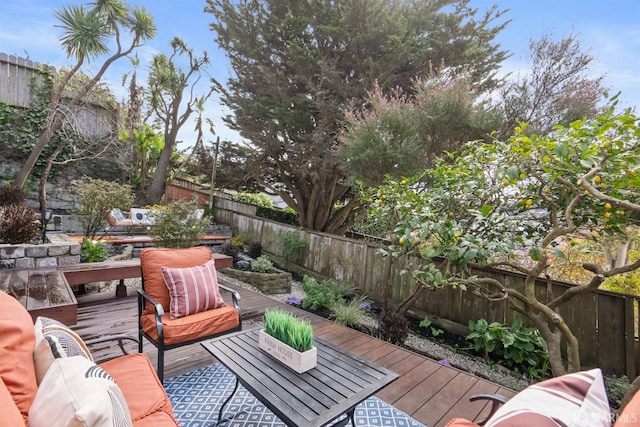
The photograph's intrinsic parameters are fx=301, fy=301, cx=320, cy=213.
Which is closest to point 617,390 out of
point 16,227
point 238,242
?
point 16,227

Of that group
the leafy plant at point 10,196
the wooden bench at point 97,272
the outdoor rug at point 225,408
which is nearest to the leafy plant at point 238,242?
the wooden bench at point 97,272

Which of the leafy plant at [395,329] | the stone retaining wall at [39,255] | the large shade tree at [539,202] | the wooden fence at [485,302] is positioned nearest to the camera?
the large shade tree at [539,202]

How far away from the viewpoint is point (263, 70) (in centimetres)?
702

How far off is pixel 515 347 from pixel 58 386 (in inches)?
155

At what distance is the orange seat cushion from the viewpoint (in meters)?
2.46

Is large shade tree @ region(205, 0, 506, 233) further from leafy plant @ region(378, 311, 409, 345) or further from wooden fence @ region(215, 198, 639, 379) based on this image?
leafy plant @ region(378, 311, 409, 345)

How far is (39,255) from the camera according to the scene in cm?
409

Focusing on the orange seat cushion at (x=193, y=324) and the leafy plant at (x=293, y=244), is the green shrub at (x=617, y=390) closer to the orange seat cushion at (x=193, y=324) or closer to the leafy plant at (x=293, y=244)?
the orange seat cushion at (x=193, y=324)

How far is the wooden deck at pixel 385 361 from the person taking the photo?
93.8 inches

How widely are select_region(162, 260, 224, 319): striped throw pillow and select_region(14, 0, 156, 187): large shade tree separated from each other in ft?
21.4

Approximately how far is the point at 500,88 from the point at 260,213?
7.46 metres

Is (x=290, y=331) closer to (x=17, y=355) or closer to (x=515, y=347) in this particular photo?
(x=17, y=355)

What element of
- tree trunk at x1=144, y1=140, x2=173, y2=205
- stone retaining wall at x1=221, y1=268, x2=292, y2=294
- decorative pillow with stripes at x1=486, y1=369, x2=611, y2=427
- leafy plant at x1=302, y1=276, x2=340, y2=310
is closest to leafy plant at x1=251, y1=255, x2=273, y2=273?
stone retaining wall at x1=221, y1=268, x2=292, y2=294

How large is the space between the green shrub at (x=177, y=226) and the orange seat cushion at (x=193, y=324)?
3.77 meters
